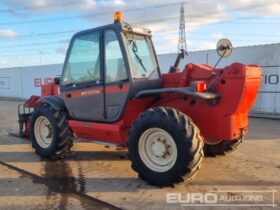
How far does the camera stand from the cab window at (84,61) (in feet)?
20.7

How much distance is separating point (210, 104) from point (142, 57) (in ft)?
5.04

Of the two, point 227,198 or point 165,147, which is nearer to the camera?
point 227,198

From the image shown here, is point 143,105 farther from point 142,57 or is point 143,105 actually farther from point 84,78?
point 84,78

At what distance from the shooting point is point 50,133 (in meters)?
6.97

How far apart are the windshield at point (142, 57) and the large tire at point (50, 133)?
1.76 metres

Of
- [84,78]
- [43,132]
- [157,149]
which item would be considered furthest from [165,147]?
[43,132]

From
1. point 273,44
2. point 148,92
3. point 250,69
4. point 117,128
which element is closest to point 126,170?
point 117,128

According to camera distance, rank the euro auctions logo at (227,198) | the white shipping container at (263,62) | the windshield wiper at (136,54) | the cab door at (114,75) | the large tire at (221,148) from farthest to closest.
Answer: the white shipping container at (263,62), the large tire at (221,148), the windshield wiper at (136,54), the cab door at (114,75), the euro auctions logo at (227,198)

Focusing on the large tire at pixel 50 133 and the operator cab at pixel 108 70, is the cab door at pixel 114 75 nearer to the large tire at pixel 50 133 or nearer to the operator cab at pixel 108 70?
the operator cab at pixel 108 70

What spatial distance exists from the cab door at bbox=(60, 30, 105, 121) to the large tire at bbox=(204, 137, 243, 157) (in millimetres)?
2047

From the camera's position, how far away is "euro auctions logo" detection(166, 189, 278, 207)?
4.54 metres

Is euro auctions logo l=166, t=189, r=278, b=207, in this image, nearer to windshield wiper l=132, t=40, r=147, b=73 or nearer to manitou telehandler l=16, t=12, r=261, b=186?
manitou telehandler l=16, t=12, r=261, b=186

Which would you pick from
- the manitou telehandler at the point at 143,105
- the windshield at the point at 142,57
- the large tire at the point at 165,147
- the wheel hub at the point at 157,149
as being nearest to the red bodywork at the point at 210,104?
the manitou telehandler at the point at 143,105

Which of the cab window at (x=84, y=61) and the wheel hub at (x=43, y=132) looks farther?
the wheel hub at (x=43, y=132)
